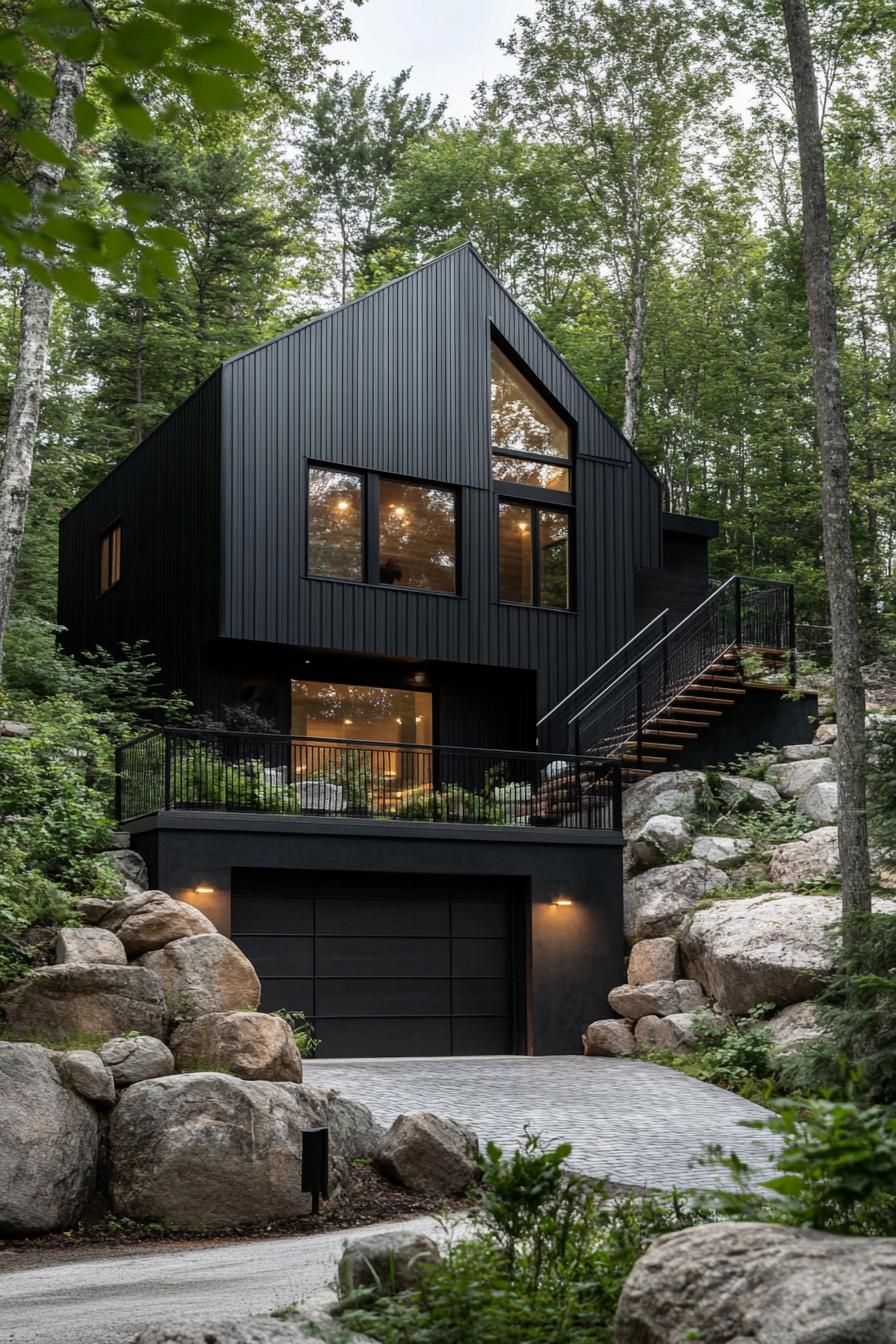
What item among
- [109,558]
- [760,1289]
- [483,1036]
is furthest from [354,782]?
[760,1289]

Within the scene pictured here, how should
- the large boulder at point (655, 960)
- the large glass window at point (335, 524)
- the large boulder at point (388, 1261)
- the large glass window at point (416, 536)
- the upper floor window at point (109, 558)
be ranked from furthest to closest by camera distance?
the upper floor window at point (109, 558)
the large glass window at point (416, 536)
the large glass window at point (335, 524)
the large boulder at point (655, 960)
the large boulder at point (388, 1261)

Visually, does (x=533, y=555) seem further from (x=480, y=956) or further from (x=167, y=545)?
(x=480, y=956)

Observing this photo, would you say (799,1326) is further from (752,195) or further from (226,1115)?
(752,195)

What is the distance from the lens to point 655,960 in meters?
17.0

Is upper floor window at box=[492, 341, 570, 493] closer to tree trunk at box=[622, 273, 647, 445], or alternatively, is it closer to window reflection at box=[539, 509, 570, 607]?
window reflection at box=[539, 509, 570, 607]

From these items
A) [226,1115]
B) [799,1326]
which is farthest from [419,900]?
[799,1326]

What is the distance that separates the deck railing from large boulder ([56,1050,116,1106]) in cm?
637

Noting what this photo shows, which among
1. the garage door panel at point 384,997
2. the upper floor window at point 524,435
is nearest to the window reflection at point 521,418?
the upper floor window at point 524,435

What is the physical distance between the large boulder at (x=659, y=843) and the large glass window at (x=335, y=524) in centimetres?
592

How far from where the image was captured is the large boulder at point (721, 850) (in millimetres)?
17969

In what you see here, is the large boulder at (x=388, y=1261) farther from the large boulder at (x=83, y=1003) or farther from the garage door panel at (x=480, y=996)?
the garage door panel at (x=480, y=996)

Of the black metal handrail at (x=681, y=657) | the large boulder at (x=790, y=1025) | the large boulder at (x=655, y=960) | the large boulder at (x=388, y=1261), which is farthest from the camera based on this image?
the black metal handrail at (x=681, y=657)

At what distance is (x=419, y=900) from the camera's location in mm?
17516

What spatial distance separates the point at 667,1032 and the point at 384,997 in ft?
11.5
